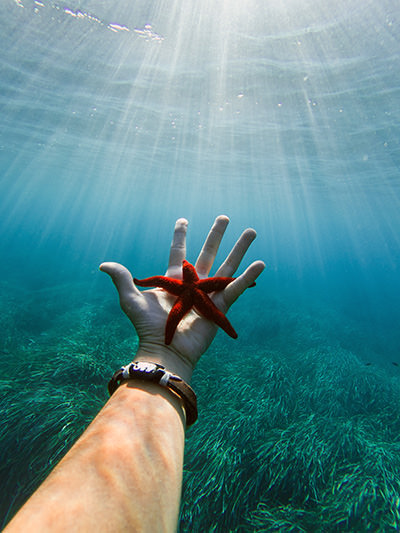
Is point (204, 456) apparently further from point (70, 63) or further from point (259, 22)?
point (70, 63)

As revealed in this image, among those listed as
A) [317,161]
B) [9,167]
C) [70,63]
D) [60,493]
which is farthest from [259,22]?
[9,167]

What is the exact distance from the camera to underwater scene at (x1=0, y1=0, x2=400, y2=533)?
16.4 ft

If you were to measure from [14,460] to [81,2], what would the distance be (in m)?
12.8

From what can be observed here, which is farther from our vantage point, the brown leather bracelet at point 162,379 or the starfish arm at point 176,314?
the starfish arm at point 176,314

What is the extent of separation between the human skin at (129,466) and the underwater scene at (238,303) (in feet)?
12.9

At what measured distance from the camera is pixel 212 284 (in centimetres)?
307

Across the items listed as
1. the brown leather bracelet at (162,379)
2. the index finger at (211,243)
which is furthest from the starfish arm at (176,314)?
the index finger at (211,243)

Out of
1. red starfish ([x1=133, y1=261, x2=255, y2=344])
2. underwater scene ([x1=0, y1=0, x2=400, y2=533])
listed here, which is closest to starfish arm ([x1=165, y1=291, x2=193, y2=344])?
red starfish ([x1=133, y1=261, x2=255, y2=344])

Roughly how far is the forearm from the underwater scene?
4102mm

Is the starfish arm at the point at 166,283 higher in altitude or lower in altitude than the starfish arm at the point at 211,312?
higher

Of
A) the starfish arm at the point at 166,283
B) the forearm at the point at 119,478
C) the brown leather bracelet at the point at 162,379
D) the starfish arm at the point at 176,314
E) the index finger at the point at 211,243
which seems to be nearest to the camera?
the forearm at the point at 119,478

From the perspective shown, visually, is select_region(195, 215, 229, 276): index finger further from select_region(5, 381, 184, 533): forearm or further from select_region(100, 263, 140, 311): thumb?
select_region(5, 381, 184, 533): forearm

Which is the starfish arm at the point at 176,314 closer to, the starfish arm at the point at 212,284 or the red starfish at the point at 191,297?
the red starfish at the point at 191,297

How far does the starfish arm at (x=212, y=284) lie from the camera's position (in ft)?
9.82
